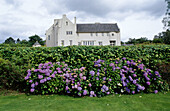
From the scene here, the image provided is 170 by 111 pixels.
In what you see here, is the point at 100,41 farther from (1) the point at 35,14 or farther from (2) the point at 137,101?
(2) the point at 137,101

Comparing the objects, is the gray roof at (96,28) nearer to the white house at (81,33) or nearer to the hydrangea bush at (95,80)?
the white house at (81,33)

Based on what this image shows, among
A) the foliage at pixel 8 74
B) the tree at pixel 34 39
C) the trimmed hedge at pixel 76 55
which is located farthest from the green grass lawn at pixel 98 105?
the tree at pixel 34 39

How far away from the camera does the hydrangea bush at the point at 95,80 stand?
3711 mm

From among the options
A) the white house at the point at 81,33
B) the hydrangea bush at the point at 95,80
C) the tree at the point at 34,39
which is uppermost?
the tree at the point at 34,39

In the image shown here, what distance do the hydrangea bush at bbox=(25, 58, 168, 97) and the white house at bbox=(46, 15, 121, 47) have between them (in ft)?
84.6

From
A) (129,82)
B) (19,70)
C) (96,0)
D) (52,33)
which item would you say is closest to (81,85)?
(129,82)

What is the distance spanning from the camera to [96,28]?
1235 inches

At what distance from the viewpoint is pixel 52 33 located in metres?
31.6

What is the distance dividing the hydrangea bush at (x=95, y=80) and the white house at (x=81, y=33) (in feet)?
84.6

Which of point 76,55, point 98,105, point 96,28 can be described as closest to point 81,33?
point 96,28

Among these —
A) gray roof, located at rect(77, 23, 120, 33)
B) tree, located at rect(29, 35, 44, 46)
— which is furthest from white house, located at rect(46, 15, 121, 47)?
tree, located at rect(29, 35, 44, 46)

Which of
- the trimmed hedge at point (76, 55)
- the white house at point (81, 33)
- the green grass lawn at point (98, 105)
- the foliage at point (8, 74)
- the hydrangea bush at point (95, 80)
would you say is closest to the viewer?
the green grass lawn at point (98, 105)

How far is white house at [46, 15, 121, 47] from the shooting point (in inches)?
1153

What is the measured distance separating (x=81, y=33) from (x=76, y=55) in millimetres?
26506
